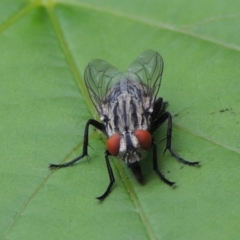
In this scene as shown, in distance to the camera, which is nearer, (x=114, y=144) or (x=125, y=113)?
(x=114, y=144)

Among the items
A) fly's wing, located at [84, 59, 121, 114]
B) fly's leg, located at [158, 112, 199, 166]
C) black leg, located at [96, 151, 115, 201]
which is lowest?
black leg, located at [96, 151, 115, 201]

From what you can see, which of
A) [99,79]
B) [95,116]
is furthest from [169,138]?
[99,79]

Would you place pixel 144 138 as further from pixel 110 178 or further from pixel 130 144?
pixel 110 178

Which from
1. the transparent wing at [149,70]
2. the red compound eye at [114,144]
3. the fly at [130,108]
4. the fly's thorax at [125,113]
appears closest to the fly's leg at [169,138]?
the fly at [130,108]

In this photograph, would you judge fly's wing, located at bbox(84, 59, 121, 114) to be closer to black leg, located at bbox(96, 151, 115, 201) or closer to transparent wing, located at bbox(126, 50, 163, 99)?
transparent wing, located at bbox(126, 50, 163, 99)

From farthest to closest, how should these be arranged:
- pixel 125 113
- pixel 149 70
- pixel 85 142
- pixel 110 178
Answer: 1. pixel 149 70
2. pixel 125 113
3. pixel 85 142
4. pixel 110 178

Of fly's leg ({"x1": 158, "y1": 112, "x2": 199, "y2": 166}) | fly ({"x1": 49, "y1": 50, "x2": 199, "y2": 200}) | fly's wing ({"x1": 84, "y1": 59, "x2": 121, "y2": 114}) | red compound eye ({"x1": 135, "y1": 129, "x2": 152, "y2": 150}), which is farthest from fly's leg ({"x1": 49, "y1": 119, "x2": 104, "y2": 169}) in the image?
fly's leg ({"x1": 158, "y1": 112, "x2": 199, "y2": 166})

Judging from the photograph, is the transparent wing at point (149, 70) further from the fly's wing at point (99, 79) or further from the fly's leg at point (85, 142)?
the fly's leg at point (85, 142)
